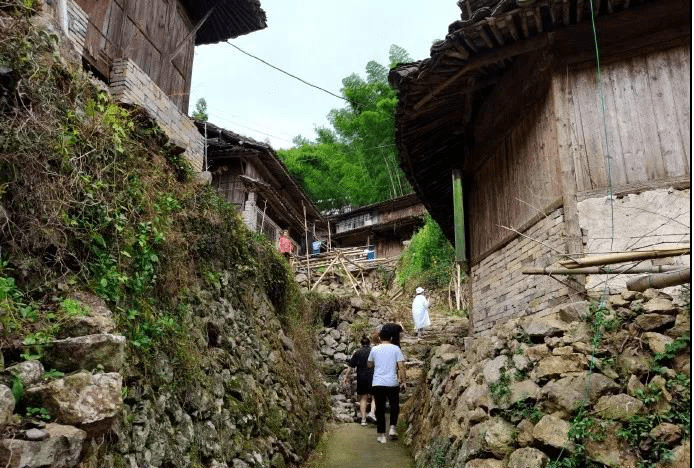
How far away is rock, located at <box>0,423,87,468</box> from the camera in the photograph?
2688mm

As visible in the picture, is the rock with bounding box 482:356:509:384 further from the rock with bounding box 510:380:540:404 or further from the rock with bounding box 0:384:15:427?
the rock with bounding box 0:384:15:427

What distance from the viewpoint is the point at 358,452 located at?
759 centimetres

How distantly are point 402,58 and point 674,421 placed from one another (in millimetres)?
32586

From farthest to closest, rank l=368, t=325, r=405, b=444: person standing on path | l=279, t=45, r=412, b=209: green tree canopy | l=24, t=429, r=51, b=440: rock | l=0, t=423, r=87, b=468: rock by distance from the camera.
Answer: l=279, t=45, r=412, b=209: green tree canopy < l=368, t=325, r=405, b=444: person standing on path < l=24, t=429, r=51, b=440: rock < l=0, t=423, r=87, b=468: rock

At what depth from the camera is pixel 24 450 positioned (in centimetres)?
275

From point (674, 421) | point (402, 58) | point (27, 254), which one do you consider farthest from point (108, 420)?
point (402, 58)

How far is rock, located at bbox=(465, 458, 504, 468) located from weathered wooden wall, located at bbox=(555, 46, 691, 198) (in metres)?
3.36

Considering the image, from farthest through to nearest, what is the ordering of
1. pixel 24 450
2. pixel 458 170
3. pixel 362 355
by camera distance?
pixel 362 355
pixel 458 170
pixel 24 450

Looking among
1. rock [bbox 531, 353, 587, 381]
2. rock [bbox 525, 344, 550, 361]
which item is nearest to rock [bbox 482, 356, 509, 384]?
rock [bbox 525, 344, 550, 361]

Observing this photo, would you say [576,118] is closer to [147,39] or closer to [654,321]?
[654,321]

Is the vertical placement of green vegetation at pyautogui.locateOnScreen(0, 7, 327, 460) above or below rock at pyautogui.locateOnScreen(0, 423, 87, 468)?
above

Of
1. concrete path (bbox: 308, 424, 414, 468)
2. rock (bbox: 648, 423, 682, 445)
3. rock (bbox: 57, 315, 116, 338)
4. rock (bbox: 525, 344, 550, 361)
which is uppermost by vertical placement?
rock (bbox: 57, 315, 116, 338)

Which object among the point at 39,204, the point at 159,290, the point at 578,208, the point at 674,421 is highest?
the point at 578,208

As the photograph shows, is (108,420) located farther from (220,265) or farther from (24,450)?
(220,265)
